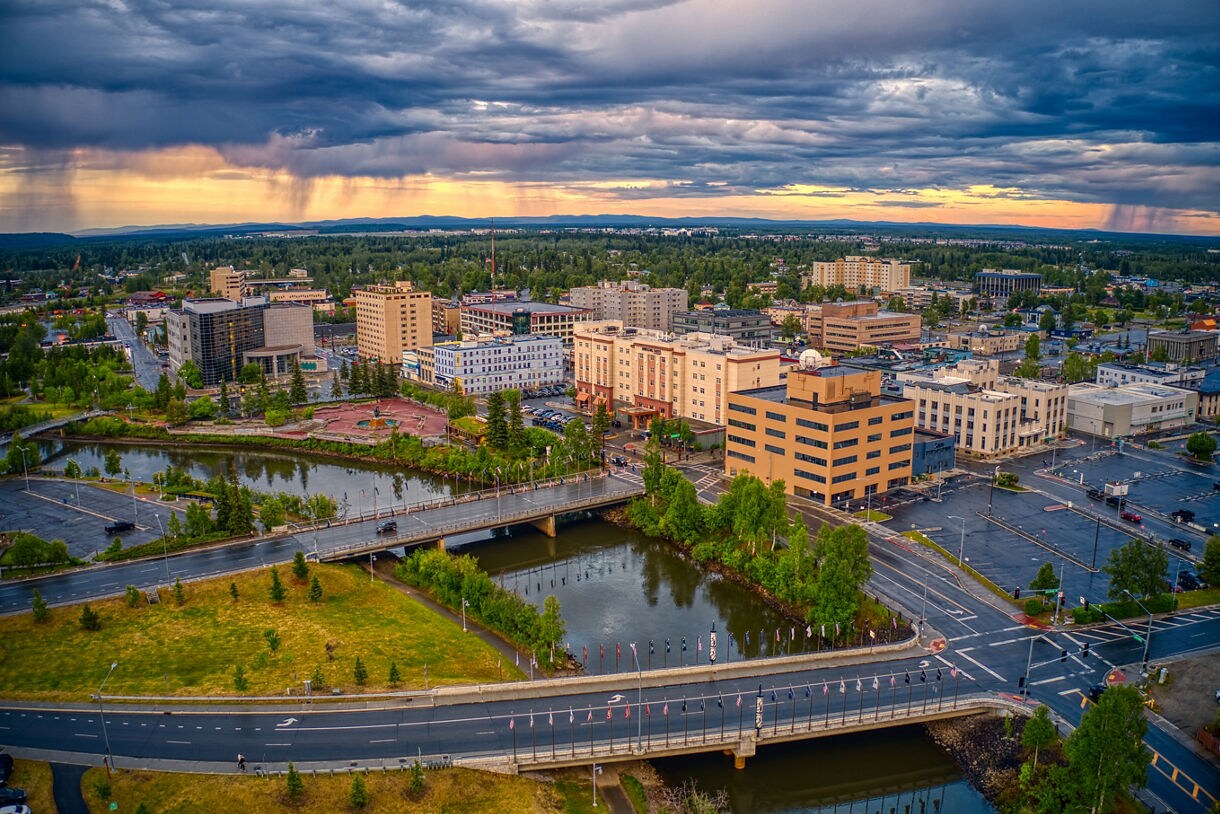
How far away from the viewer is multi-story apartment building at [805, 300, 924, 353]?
13012 cm

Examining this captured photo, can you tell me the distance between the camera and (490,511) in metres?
61.4

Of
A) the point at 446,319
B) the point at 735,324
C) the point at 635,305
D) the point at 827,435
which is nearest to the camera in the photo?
the point at 827,435

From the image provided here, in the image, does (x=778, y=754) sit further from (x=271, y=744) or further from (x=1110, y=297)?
(x=1110, y=297)

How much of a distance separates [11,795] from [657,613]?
3000 cm

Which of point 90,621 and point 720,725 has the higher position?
point 90,621

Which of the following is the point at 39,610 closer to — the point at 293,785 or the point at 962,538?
the point at 293,785

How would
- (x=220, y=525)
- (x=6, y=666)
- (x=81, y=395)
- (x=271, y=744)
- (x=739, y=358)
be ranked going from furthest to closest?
(x=81, y=395) < (x=739, y=358) < (x=220, y=525) < (x=6, y=666) < (x=271, y=744)

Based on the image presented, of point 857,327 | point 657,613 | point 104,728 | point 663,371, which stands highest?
point 857,327

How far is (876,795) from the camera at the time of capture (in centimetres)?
3509

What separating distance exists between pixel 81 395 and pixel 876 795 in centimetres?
9435

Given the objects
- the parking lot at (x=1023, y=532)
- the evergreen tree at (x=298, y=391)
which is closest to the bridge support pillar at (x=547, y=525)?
the parking lot at (x=1023, y=532)

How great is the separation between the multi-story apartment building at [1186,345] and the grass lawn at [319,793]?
113m

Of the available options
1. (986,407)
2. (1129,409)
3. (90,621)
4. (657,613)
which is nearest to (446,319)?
(986,407)

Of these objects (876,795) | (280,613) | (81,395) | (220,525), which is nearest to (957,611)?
(876,795)
